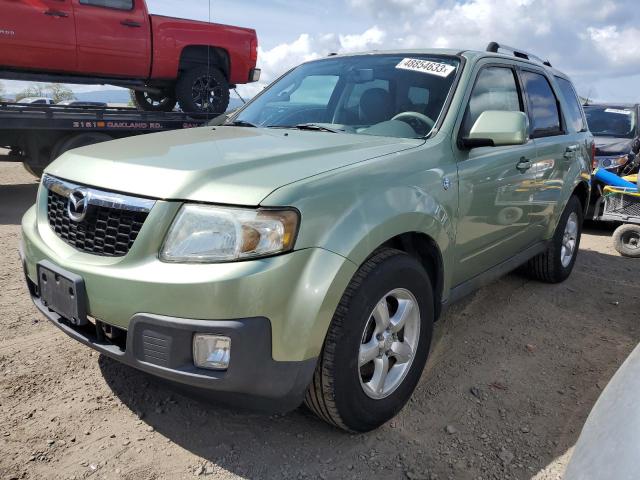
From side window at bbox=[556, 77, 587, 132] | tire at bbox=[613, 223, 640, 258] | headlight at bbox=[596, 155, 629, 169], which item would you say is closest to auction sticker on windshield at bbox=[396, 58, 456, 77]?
side window at bbox=[556, 77, 587, 132]

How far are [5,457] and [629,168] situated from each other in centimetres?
885

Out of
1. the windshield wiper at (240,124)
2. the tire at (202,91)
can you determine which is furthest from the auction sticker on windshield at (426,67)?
the tire at (202,91)

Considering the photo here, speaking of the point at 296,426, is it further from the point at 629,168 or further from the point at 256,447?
the point at 629,168

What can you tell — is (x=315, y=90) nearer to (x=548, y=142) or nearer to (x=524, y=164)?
(x=524, y=164)

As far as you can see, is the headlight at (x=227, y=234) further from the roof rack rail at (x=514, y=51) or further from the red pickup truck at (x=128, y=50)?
the red pickup truck at (x=128, y=50)

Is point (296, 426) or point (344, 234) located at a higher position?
point (344, 234)

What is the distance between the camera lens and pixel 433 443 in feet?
8.04

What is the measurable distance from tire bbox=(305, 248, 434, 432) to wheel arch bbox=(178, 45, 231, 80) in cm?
683

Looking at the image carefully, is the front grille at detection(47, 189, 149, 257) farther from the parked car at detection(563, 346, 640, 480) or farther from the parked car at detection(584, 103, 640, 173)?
the parked car at detection(584, 103, 640, 173)

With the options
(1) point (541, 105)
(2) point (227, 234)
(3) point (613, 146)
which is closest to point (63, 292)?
(2) point (227, 234)

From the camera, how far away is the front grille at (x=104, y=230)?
6.81ft

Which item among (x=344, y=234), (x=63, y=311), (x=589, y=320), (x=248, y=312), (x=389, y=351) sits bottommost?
(x=589, y=320)

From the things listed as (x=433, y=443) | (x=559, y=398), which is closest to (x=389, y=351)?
(x=433, y=443)

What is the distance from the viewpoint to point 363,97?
3.26 metres
